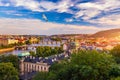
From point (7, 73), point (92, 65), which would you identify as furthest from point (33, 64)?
point (92, 65)

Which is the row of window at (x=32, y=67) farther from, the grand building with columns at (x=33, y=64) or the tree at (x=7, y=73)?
the tree at (x=7, y=73)

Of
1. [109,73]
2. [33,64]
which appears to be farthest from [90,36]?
[109,73]

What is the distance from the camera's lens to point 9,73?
2503cm

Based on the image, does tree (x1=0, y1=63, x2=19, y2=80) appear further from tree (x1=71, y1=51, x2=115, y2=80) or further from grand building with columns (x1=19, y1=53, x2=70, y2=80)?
grand building with columns (x1=19, y1=53, x2=70, y2=80)

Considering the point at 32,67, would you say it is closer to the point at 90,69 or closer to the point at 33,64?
the point at 33,64

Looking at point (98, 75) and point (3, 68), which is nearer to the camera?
point (98, 75)

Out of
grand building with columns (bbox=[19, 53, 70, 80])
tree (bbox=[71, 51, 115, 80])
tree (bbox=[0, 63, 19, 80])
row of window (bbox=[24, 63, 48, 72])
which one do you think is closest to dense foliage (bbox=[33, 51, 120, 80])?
tree (bbox=[71, 51, 115, 80])

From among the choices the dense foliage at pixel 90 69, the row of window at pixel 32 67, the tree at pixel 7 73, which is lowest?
the row of window at pixel 32 67

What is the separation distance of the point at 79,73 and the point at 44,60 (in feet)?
61.9

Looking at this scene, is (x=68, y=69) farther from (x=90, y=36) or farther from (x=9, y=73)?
(x=90, y=36)

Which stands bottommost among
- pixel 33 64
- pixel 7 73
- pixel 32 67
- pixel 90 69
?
pixel 32 67

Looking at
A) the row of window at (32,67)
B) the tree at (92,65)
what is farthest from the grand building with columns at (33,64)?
the tree at (92,65)

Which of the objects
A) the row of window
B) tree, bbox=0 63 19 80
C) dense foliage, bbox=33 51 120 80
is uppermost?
dense foliage, bbox=33 51 120 80

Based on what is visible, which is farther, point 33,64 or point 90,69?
point 33,64
